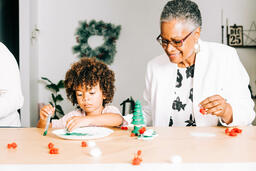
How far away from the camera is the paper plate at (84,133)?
50.0 inches

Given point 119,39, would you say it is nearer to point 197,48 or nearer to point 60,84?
point 60,84

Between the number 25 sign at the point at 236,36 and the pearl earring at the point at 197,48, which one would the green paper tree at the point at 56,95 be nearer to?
the number 25 sign at the point at 236,36

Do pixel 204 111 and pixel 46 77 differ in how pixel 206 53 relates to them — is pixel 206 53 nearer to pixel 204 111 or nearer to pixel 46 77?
pixel 204 111

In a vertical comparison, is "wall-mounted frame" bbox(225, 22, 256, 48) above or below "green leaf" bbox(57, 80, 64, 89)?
above

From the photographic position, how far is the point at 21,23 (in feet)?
12.4

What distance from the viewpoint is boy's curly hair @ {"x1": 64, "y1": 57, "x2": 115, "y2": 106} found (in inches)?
72.1

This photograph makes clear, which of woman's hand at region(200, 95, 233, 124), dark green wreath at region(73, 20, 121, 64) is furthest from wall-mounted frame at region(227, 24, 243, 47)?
woman's hand at region(200, 95, 233, 124)

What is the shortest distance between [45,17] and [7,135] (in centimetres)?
363

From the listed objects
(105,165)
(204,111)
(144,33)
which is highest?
(144,33)

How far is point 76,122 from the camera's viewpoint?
1.40 meters

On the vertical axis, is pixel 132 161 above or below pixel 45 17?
below

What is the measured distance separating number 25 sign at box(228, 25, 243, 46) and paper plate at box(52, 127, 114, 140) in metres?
3.61

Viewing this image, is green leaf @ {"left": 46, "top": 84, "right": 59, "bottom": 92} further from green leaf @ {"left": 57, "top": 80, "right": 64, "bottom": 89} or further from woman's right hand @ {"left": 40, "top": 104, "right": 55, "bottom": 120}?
woman's right hand @ {"left": 40, "top": 104, "right": 55, "bottom": 120}

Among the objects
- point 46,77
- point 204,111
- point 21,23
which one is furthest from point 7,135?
point 46,77
